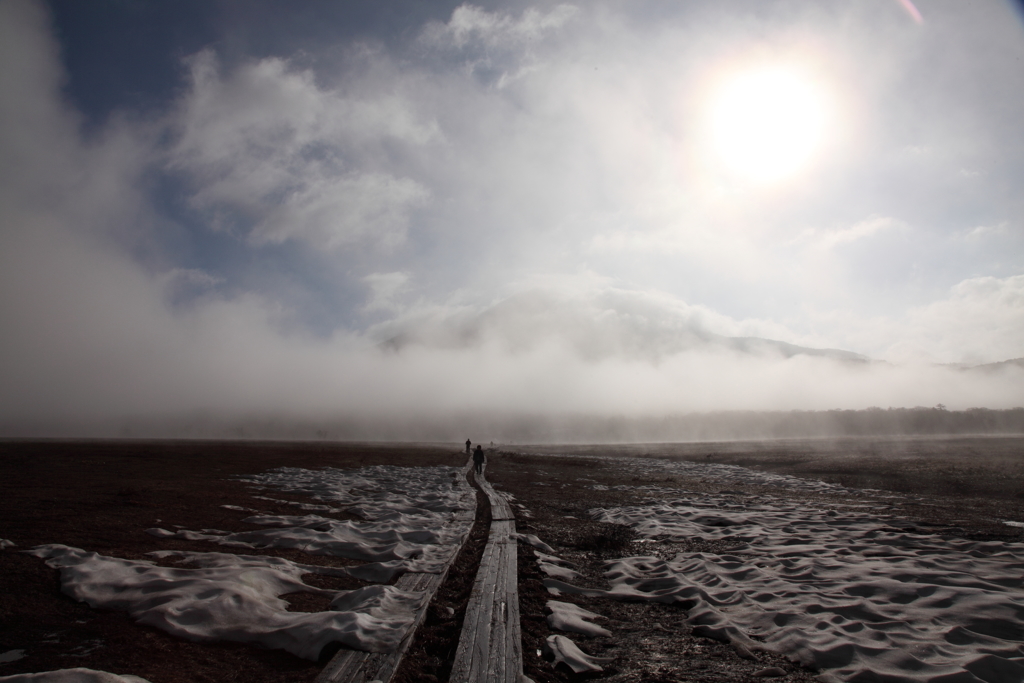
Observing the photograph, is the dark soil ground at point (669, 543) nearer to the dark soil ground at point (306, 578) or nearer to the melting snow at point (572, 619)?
the dark soil ground at point (306, 578)

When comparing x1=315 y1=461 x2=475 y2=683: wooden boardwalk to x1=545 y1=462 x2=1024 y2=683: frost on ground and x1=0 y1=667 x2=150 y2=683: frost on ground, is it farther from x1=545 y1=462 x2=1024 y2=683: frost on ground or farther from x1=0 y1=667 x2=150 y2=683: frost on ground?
x1=545 y1=462 x2=1024 y2=683: frost on ground

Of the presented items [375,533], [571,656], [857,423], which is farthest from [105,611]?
[857,423]

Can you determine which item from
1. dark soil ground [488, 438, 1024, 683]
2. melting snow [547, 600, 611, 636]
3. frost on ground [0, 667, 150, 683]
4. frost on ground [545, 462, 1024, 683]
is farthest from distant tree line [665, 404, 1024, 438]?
frost on ground [0, 667, 150, 683]

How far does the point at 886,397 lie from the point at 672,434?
94716 millimetres

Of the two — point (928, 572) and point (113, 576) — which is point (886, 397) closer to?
point (928, 572)

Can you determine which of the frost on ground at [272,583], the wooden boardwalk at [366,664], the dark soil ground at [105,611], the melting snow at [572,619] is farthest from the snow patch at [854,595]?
the dark soil ground at [105,611]

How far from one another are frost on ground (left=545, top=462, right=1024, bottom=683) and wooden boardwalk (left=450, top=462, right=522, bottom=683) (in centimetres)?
125

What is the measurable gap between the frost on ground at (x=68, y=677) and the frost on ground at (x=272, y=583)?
68.8 inches

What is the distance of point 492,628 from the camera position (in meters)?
6.20

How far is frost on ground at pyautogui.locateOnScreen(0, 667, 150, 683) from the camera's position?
3871mm

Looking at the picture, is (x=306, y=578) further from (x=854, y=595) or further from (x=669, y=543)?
(x=854, y=595)

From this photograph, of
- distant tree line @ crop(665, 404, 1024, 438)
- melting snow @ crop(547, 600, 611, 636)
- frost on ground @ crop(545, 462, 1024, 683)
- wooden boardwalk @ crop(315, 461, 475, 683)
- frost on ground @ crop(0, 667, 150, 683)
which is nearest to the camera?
frost on ground @ crop(0, 667, 150, 683)

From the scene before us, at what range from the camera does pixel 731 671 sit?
18.3 feet

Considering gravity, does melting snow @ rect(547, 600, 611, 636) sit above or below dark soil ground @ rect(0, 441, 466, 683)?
below
